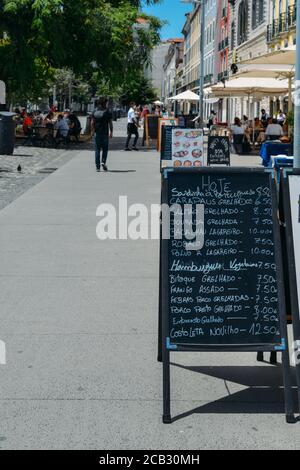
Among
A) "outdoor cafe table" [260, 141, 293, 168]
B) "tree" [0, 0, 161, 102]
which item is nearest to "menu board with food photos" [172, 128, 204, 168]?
"outdoor cafe table" [260, 141, 293, 168]

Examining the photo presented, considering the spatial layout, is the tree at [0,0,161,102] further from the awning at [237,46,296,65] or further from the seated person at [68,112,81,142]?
the awning at [237,46,296,65]

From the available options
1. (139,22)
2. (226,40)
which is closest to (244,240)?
(139,22)

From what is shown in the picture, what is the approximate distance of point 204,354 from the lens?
230 inches

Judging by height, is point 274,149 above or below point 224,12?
below

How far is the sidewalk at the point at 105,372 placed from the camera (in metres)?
4.35

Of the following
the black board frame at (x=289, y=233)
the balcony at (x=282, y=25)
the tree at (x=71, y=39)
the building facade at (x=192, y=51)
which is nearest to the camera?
the black board frame at (x=289, y=233)

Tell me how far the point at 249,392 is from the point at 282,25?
123ft

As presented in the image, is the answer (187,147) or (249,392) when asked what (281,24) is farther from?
(249,392)

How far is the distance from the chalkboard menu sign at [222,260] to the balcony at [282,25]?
34.6 metres

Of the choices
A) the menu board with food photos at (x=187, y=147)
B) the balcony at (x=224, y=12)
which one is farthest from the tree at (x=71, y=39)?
the balcony at (x=224, y=12)

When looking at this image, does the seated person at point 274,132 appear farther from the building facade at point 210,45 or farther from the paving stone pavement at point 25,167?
the building facade at point 210,45

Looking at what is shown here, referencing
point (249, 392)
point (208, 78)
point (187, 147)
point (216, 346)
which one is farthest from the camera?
point (208, 78)

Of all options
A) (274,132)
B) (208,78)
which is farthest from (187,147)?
(208,78)

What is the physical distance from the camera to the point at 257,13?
50000 mm
